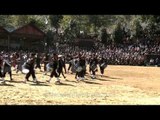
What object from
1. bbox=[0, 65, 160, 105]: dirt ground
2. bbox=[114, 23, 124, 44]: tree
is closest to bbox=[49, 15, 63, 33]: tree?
bbox=[114, 23, 124, 44]: tree

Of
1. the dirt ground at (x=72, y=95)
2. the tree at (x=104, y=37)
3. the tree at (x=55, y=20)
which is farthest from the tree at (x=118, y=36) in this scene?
the dirt ground at (x=72, y=95)

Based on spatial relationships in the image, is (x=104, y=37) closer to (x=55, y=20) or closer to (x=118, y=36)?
(x=118, y=36)

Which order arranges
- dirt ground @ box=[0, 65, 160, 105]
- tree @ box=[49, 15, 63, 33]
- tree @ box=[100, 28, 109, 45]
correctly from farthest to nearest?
tree @ box=[49, 15, 63, 33] → tree @ box=[100, 28, 109, 45] → dirt ground @ box=[0, 65, 160, 105]

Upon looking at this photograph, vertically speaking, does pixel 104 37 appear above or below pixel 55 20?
below

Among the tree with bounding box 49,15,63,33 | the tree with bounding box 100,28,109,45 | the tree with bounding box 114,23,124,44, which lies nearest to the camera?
the tree with bounding box 114,23,124,44

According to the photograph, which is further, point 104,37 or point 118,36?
point 104,37

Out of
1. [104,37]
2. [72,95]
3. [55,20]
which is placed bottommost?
[72,95]

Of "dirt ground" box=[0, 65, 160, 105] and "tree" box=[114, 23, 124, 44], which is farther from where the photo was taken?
"tree" box=[114, 23, 124, 44]

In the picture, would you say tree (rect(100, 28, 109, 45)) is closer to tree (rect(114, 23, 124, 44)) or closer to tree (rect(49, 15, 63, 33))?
tree (rect(114, 23, 124, 44))

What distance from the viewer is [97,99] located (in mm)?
17859

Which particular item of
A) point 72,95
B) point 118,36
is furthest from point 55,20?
point 72,95

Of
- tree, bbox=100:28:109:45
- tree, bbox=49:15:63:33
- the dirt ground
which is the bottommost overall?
the dirt ground

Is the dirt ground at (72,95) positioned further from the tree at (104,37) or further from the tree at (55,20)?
the tree at (55,20)
